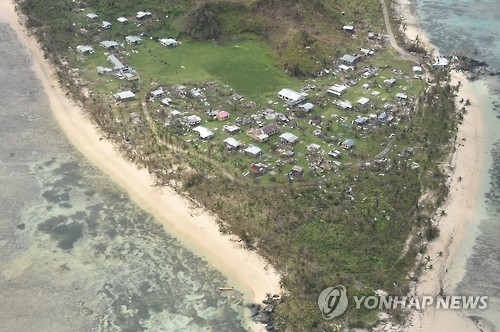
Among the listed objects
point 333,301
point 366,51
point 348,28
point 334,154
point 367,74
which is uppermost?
point 348,28

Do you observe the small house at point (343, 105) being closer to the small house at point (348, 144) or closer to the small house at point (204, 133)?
the small house at point (348, 144)

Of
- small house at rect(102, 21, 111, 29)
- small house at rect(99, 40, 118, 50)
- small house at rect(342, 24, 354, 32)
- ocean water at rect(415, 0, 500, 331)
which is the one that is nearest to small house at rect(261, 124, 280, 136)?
ocean water at rect(415, 0, 500, 331)

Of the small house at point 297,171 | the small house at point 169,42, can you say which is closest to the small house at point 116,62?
the small house at point 169,42

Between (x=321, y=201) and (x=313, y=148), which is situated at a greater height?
(x=313, y=148)

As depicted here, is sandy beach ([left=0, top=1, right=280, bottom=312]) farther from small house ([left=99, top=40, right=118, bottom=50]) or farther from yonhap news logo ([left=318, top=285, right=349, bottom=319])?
small house ([left=99, top=40, right=118, bottom=50])

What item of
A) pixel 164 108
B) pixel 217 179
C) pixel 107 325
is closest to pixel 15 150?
pixel 164 108

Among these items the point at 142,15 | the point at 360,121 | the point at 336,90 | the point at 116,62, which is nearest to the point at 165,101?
the point at 116,62

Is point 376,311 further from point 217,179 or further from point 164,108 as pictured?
point 164,108

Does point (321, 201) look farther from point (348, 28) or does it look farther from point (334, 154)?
point (348, 28)
